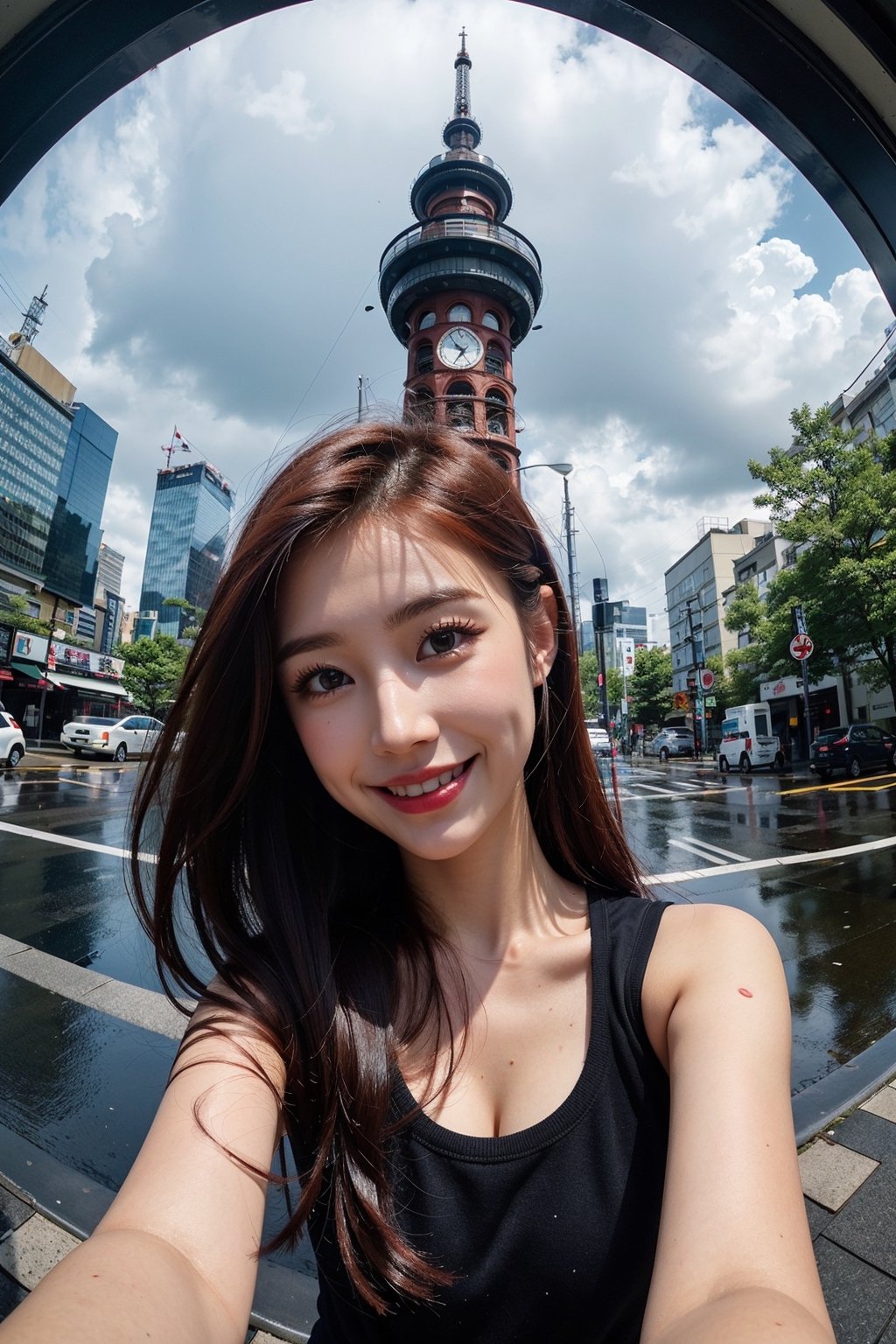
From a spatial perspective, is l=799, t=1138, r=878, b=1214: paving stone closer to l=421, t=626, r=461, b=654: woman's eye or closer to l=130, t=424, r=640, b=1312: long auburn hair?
l=130, t=424, r=640, b=1312: long auburn hair

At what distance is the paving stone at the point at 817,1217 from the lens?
5.97ft

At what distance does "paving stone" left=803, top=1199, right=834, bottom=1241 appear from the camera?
1.82 m

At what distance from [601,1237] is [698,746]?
39.2 metres

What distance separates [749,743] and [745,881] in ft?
61.7

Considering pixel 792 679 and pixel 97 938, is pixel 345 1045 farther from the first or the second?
pixel 792 679

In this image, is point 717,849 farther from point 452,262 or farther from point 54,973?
point 452,262

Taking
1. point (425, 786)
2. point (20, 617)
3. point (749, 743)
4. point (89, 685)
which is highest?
point (20, 617)

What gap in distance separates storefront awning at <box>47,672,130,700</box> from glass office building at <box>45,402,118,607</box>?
21.7 ft

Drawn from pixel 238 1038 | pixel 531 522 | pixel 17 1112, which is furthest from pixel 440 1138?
pixel 17 1112

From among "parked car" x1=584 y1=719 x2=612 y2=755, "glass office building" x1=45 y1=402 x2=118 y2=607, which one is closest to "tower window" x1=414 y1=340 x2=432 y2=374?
"parked car" x1=584 y1=719 x2=612 y2=755

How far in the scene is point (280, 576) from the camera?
1225 millimetres

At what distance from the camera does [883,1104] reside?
2475 mm

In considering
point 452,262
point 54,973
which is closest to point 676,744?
point 452,262

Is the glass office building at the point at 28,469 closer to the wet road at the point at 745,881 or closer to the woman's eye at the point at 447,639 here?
the wet road at the point at 745,881
